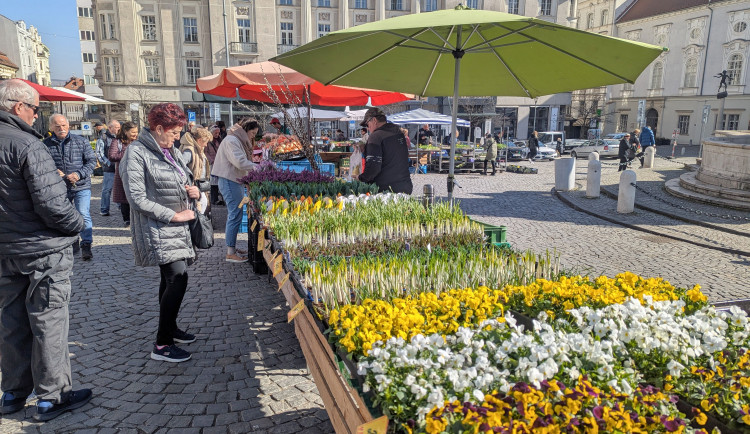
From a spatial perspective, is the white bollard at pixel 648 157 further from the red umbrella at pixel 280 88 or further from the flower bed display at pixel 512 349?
the flower bed display at pixel 512 349

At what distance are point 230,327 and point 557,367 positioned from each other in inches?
140

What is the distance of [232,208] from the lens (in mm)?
6762

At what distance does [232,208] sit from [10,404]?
386cm

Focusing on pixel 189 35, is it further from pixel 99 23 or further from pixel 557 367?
pixel 557 367

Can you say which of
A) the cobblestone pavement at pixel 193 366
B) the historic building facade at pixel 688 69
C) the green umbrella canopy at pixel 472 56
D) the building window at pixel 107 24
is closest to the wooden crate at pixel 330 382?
the cobblestone pavement at pixel 193 366

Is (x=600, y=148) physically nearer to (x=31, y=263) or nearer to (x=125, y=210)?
(x=125, y=210)

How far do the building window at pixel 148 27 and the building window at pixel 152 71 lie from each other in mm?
1830

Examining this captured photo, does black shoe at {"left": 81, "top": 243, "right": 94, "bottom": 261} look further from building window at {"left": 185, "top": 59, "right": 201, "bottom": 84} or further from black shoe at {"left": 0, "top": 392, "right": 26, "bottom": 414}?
building window at {"left": 185, "top": 59, "right": 201, "bottom": 84}

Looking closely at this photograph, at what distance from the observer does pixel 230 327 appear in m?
4.65

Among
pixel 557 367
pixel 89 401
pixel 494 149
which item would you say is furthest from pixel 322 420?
pixel 494 149

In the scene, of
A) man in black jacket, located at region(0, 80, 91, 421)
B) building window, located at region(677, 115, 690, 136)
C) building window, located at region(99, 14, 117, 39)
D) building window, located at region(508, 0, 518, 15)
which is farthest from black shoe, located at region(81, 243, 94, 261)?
building window, located at region(677, 115, 690, 136)

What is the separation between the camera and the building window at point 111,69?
39.6m

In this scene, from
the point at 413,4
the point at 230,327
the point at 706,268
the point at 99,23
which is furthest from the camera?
the point at 413,4

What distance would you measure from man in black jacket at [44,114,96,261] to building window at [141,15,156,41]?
128 feet
